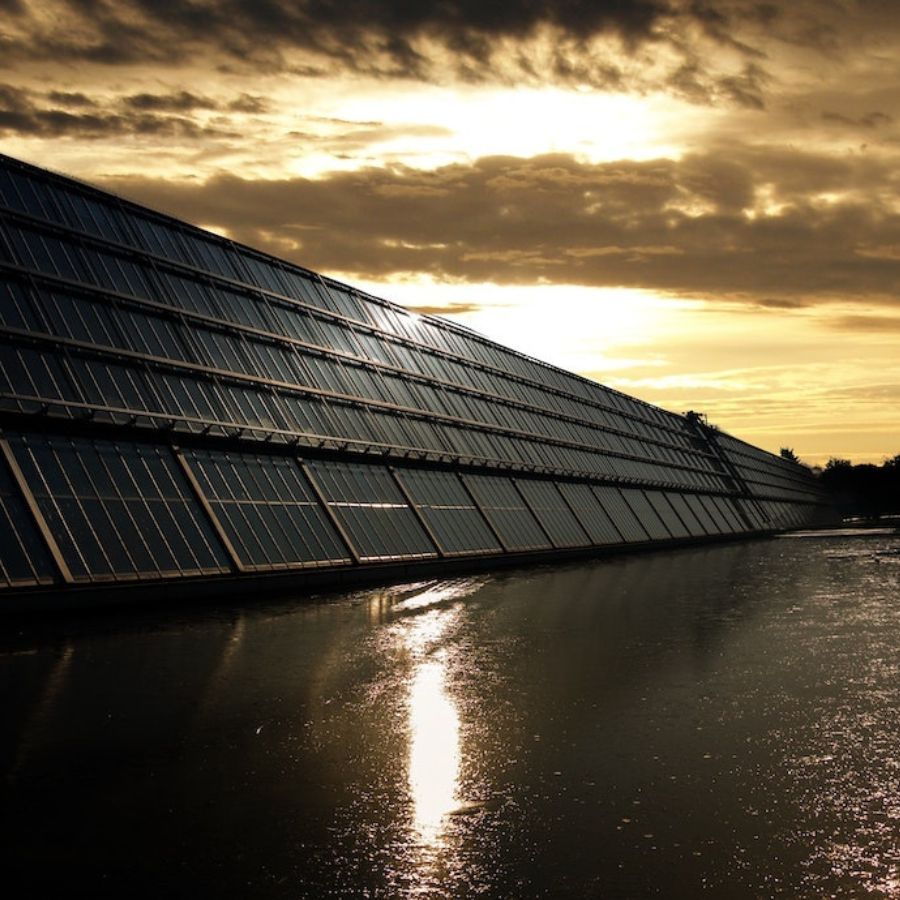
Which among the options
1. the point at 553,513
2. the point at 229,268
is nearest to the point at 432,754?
the point at 229,268

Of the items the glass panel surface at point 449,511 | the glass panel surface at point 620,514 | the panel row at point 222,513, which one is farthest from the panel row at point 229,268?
the glass panel surface at point 449,511

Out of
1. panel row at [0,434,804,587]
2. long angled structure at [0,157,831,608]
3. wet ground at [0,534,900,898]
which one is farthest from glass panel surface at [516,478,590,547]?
wet ground at [0,534,900,898]

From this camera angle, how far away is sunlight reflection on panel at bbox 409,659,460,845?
34.6 feet

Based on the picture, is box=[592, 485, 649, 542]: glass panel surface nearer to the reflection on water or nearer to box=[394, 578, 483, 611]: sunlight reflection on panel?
box=[394, 578, 483, 611]: sunlight reflection on panel

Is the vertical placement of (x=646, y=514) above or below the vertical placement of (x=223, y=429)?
below

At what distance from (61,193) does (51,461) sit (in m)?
15.7

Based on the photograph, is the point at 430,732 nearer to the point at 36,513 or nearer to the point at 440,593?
the point at 36,513

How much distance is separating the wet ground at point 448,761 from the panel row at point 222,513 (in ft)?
13.1

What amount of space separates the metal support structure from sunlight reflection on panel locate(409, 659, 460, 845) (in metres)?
12.8

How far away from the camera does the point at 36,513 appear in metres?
28.3

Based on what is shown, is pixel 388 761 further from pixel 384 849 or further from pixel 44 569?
pixel 44 569

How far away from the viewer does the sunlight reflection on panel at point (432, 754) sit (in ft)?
34.6

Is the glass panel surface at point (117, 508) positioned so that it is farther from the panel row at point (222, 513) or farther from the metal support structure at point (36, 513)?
the metal support structure at point (36, 513)

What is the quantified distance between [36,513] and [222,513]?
26.0ft
